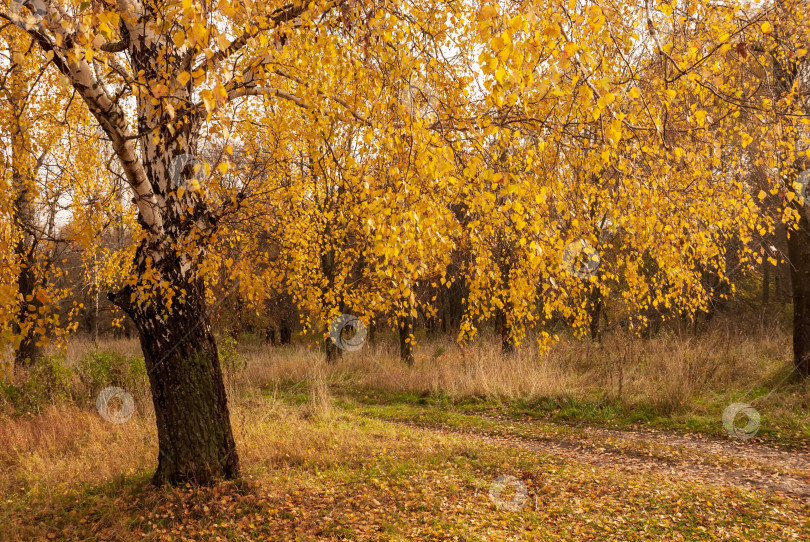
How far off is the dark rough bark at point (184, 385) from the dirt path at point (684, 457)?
3851 mm

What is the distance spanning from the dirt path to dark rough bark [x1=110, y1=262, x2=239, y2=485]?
3.85m

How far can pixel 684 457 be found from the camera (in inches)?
228

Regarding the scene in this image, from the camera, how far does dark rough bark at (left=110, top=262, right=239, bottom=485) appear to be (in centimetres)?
426

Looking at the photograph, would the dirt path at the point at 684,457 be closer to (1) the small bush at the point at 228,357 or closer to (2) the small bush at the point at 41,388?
(1) the small bush at the point at 228,357

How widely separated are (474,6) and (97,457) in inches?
229

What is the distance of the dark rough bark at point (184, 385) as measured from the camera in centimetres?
426

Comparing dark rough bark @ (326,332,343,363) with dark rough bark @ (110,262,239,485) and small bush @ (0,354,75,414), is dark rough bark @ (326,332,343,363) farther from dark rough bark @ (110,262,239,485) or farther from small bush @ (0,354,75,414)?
dark rough bark @ (110,262,239,485)

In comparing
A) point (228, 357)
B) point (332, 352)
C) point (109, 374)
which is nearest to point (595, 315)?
point (332, 352)

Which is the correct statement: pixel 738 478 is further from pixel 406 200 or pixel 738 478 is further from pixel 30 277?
pixel 30 277

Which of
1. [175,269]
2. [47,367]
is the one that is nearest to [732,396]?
[175,269]

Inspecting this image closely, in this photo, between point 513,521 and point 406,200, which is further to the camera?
point 513,521

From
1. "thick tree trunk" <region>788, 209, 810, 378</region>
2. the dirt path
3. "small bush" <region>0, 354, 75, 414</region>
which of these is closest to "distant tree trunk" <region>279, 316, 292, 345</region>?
"small bush" <region>0, 354, 75, 414</region>

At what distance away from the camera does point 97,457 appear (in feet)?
17.9

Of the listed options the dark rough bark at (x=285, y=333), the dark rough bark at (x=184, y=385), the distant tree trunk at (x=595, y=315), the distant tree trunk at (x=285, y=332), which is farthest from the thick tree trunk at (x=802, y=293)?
the dark rough bark at (x=285, y=333)
